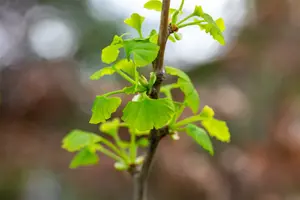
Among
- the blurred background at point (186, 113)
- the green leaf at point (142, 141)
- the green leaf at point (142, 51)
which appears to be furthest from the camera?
the blurred background at point (186, 113)

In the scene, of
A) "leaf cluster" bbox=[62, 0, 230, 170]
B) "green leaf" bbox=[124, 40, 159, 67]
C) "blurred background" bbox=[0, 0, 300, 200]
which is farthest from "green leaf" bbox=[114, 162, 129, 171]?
"blurred background" bbox=[0, 0, 300, 200]

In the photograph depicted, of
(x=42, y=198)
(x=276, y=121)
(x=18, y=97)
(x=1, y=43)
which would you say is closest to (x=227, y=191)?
(x=276, y=121)

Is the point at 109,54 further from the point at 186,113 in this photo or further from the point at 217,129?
the point at 186,113

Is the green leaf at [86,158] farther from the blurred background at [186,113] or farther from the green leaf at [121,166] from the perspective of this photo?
the blurred background at [186,113]

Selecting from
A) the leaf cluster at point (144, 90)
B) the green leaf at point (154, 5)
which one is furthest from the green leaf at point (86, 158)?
the green leaf at point (154, 5)

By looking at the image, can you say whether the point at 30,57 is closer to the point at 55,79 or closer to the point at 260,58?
the point at 55,79

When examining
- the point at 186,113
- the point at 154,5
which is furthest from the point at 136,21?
the point at 186,113
